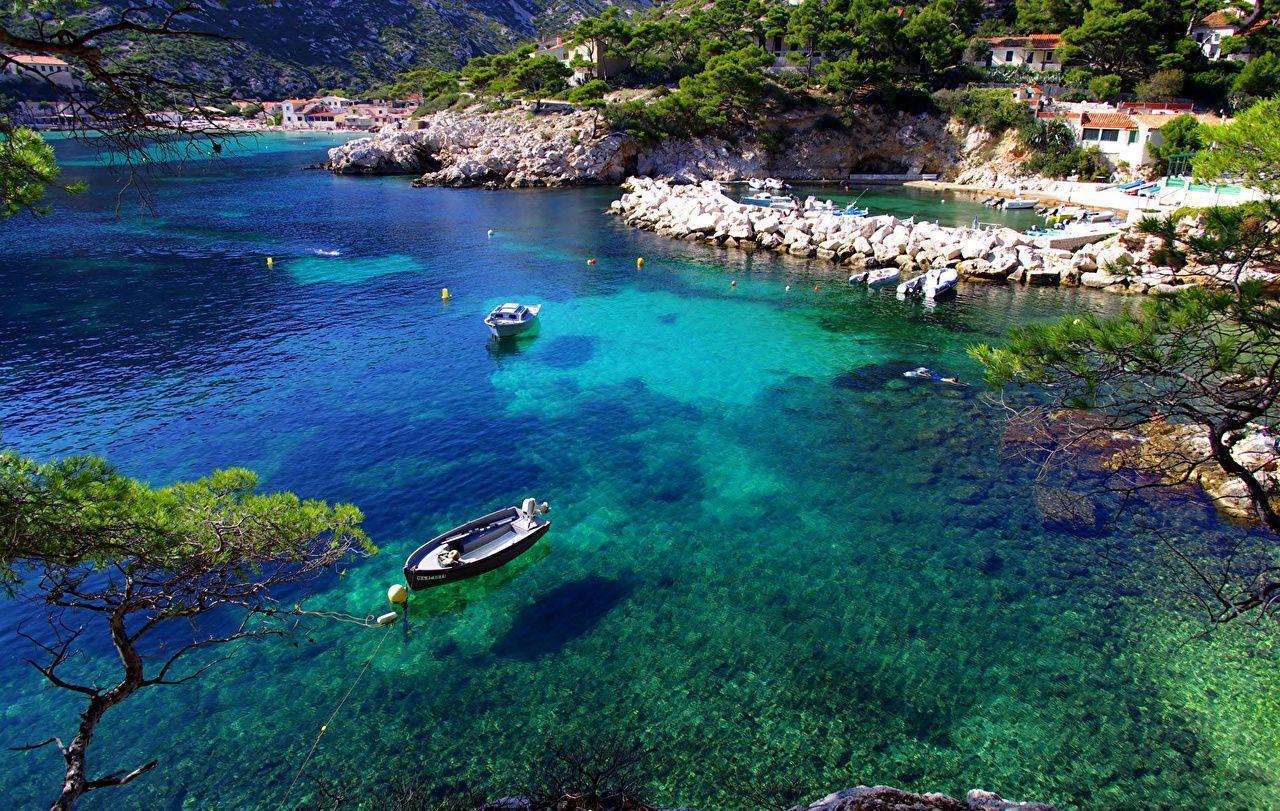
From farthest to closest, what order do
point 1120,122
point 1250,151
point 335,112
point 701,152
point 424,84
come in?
point 335,112, point 424,84, point 701,152, point 1120,122, point 1250,151

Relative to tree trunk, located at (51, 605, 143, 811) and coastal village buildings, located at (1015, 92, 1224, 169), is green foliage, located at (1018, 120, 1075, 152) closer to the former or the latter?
coastal village buildings, located at (1015, 92, 1224, 169)

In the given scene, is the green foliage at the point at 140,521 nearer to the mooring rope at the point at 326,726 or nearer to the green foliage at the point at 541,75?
the mooring rope at the point at 326,726

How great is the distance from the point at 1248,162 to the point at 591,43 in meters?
96.5

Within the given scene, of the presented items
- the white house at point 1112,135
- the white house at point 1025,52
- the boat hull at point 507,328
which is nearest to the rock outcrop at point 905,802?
the boat hull at point 507,328

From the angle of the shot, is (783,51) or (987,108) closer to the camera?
(987,108)

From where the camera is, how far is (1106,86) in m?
64.6

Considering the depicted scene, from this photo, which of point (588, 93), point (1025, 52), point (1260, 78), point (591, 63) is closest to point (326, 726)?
point (588, 93)

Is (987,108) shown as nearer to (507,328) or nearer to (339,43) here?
(507,328)

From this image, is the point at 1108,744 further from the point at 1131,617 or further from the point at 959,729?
the point at 1131,617

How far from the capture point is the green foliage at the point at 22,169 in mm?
7809

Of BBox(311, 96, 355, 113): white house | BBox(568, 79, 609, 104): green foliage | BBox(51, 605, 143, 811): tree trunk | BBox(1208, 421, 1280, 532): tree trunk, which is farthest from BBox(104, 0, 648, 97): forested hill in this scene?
BBox(1208, 421, 1280, 532): tree trunk

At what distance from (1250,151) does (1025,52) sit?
85450 mm

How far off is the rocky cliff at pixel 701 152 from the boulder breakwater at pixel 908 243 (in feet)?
70.6

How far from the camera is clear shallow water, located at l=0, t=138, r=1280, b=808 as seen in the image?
11.7 metres
